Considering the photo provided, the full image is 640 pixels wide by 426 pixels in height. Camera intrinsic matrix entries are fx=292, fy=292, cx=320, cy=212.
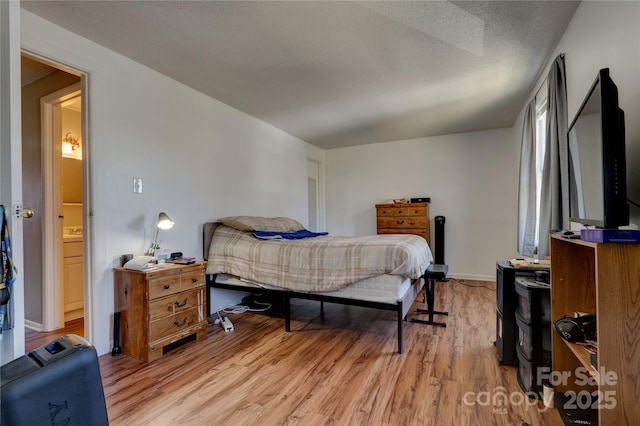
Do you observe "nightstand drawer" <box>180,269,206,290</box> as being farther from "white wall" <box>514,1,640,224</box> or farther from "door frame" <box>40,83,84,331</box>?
"white wall" <box>514,1,640,224</box>

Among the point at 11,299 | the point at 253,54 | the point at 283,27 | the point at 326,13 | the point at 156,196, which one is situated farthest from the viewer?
the point at 156,196

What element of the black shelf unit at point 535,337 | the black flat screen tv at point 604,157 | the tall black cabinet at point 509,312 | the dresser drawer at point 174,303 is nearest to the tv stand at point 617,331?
the black flat screen tv at point 604,157

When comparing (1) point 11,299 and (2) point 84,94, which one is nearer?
(1) point 11,299

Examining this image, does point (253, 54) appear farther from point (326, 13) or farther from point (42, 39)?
point (42, 39)

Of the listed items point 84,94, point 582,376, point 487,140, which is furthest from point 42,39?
point 487,140

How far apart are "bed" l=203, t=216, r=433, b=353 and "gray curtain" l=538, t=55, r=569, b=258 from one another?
1.02 metres

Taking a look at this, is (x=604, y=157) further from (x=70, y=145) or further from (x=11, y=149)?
(x=70, y=145)

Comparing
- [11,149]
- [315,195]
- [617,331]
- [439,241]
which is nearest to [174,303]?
[11,149]

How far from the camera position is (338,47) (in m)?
2.24

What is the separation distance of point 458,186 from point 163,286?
4.38m

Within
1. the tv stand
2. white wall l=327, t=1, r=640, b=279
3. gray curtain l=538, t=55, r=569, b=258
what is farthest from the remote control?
white wall l=327, t=1, r=640, b=279

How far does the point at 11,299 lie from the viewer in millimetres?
1118

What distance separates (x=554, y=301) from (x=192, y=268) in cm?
240

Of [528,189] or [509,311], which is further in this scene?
[528,189]
